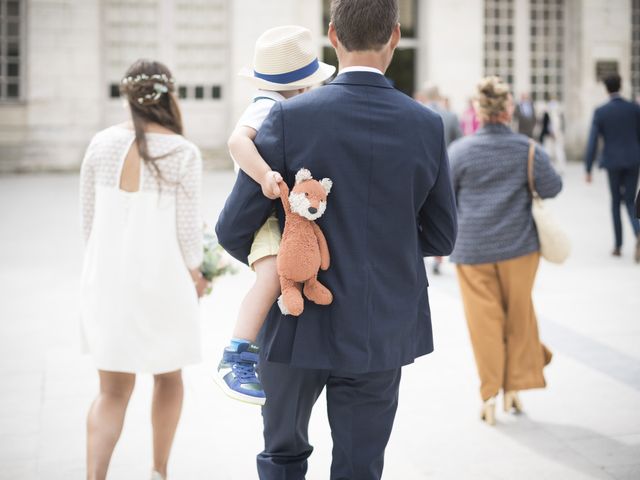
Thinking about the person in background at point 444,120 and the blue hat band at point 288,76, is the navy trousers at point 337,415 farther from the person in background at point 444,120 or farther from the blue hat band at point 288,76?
the person in background at point 444,120

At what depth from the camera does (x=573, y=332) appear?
7.14 metres

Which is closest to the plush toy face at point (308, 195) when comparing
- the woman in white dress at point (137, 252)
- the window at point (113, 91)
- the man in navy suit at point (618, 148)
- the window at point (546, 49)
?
the woman in white dress at point (137, 252)

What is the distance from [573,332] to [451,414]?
2262mm

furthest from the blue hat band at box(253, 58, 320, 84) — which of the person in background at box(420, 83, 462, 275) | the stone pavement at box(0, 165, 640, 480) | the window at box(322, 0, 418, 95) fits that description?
the window at box(322, 0, 418, 95)

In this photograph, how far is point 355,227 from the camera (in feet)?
8.89

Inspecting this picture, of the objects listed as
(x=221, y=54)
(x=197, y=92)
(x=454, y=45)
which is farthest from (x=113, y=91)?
(x=454, y=45)

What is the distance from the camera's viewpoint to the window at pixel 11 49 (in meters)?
21.0

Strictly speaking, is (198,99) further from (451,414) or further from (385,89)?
(385,89)

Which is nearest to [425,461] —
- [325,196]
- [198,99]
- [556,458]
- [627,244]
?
[556,458]

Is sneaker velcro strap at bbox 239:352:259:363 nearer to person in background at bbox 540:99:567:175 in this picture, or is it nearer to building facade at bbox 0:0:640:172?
building facade at bbox 0:0:640:172

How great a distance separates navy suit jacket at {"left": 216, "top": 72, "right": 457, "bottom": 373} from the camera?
2691 millimetres

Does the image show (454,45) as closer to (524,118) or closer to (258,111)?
(524,118)

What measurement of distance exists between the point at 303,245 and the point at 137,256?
1.32m

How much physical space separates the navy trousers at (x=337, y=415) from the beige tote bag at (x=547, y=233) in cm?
253
